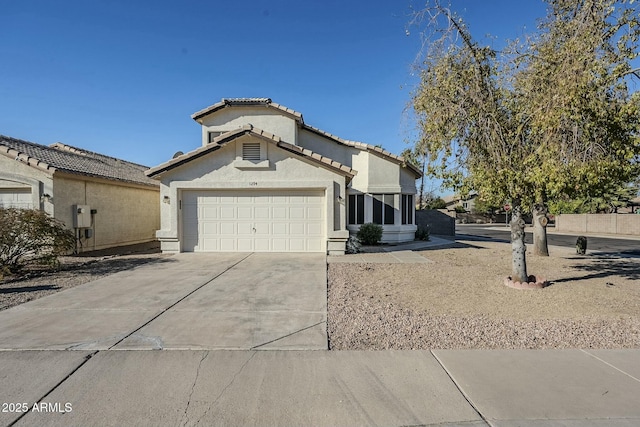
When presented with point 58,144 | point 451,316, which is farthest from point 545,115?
point 58,144

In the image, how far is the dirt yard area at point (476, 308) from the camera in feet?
15.4

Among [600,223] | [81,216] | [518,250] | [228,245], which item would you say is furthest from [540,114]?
[600,223]

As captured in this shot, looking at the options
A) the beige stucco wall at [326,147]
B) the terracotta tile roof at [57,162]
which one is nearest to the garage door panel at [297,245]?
the beige stucco wall at [326,147]

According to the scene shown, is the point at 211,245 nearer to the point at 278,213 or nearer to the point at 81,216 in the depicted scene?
the point at 278,213

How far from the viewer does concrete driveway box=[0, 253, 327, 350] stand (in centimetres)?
455

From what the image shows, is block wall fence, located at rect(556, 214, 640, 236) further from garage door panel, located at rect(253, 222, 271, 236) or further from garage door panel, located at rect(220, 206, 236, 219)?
garage door panel, located at rect(220, 206, 236, 219)

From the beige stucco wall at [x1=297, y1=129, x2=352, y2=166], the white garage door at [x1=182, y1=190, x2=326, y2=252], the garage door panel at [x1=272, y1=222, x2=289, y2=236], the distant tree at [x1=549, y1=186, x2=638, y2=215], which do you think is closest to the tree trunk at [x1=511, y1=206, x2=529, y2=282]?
the white garage door at [x1=182, y1=190, x2=326, y2=252]

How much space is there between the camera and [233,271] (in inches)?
372

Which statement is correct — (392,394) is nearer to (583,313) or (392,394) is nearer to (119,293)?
(583,313)

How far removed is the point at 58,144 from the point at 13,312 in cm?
1855

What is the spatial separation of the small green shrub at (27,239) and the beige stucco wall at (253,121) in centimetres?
899

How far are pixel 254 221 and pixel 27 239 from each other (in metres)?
6.83

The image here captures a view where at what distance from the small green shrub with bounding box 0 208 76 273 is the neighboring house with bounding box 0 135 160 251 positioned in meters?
3.19

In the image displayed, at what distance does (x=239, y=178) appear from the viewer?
12.9m
